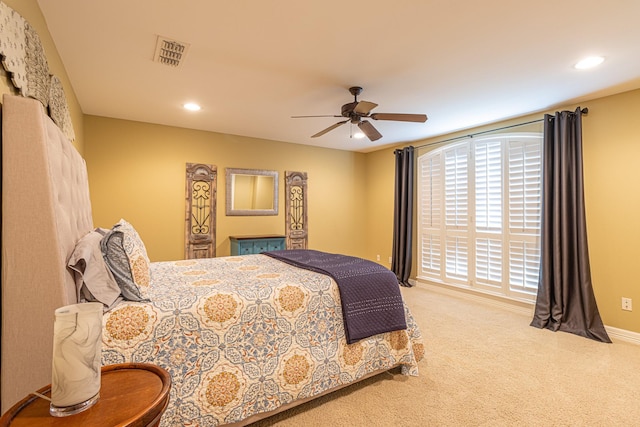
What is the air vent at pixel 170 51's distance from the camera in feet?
7.20

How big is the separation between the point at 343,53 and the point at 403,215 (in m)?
3.32

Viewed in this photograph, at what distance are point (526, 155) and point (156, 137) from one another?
472 centimetres

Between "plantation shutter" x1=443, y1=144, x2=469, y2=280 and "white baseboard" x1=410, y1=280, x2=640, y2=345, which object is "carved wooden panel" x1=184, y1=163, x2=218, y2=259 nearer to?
"white baseboard" x1=410, y1=280, x2=640, y2=345

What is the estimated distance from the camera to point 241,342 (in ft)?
5.77

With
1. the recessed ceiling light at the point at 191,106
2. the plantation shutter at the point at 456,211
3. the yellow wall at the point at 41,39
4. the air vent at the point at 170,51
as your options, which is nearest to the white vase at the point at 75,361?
the yellow wall at the point at 41,39

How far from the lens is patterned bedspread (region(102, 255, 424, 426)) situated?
1.54m

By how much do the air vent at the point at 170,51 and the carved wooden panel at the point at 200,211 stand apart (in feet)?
6.95

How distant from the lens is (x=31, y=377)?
1.19 metres

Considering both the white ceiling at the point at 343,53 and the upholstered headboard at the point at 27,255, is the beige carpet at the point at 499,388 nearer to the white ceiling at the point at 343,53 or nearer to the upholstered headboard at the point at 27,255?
the upholstered headboard at the point at 27,255

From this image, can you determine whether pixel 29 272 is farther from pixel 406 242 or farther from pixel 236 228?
A: pixel 406 242

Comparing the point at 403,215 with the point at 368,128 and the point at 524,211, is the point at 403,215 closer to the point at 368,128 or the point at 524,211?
the point at 524,211

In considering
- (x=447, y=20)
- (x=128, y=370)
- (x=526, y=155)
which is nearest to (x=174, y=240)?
(x=128, y=370)

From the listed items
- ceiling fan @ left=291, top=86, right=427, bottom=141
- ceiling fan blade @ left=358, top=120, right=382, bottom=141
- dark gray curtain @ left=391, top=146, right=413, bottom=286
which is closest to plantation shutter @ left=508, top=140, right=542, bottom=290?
dark gray curtain @ left=391, top=146, right=413, bottom=286

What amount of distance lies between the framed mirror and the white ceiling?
4.07ft
